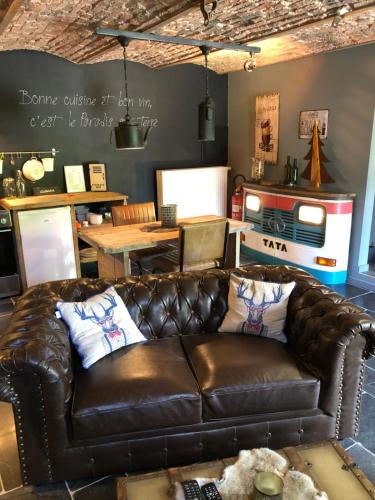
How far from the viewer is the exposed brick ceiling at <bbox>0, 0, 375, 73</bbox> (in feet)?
9.64

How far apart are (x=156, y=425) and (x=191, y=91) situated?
4.75m

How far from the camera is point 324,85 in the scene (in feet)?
15.2

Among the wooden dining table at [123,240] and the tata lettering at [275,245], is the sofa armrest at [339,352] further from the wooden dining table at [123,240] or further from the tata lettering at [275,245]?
the tata lettering at [275,245]

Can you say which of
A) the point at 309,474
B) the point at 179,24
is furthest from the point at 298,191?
the point at 309,474

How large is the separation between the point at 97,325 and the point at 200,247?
56.0 inches

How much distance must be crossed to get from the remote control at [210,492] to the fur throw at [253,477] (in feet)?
0.09

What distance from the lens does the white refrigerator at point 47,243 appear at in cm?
430

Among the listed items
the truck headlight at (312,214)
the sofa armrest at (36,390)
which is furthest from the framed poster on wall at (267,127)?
the sofa armrest at (36,390)

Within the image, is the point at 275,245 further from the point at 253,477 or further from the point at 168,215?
the point at 253,477

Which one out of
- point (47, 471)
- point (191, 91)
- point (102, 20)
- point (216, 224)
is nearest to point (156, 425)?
point (47, 471)

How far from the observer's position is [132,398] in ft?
6.51

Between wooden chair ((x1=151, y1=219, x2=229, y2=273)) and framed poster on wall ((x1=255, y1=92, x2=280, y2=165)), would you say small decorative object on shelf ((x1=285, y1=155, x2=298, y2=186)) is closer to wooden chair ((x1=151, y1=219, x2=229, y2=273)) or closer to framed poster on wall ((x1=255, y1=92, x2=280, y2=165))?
framed poster on wall ((x1=255, y1=92, x2=280, y2=165))

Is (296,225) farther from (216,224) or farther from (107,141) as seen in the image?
(107,141)

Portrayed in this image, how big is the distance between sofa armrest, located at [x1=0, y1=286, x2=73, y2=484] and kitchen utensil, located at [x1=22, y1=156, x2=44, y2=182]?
3.07m
